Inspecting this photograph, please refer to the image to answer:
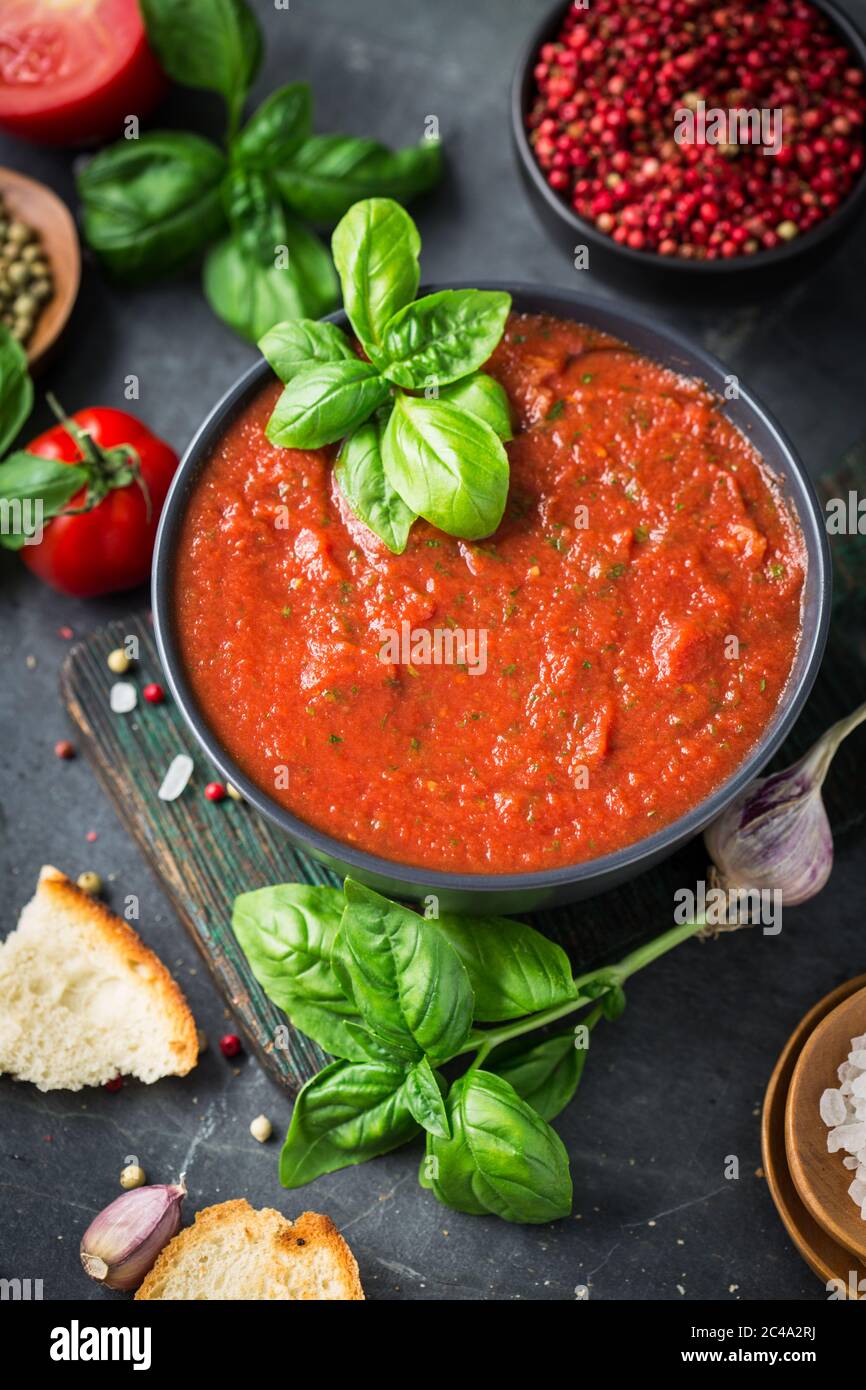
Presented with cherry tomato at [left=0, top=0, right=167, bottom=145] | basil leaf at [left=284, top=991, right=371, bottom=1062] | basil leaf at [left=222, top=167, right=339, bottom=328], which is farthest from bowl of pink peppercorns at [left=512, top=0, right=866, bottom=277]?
basil leaf at [left=284, top=991, right=371, bottom=1062]

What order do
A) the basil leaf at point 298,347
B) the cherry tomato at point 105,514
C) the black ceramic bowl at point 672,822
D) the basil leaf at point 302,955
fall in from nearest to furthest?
the black ceramic bowl at point 672,822, the basil leaf at point 298,347, the basil leaf at point 302,955, the cherry tomato at point 105,514

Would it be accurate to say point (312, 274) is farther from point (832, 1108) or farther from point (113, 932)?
point (832, 1108)

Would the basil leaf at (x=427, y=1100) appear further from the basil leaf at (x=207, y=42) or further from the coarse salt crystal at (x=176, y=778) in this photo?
the basil leaf at (x=207, y=42)

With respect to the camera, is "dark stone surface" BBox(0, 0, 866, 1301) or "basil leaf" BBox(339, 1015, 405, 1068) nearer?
"basil leaf" BBox(339, 1015, 405, 1068)

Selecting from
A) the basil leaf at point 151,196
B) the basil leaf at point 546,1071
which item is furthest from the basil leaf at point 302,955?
the basil leaf at point 151,196

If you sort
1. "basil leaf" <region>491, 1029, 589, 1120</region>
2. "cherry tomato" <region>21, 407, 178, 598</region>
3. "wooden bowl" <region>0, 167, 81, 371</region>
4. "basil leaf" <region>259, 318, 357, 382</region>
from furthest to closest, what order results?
"wooden bowl" <region>0, 167, 81, 371</region>
"cherry tomato" <region>21, 407, 178, 598</region>
"basil leaf" <region>491, 1029, 589, 1120</region>
"basil leaf" <region>259, 318, 357, 382</region>

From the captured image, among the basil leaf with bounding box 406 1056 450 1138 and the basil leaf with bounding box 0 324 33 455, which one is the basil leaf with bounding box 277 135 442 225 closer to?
the basil leaf with bounding box 0 324 33 455
